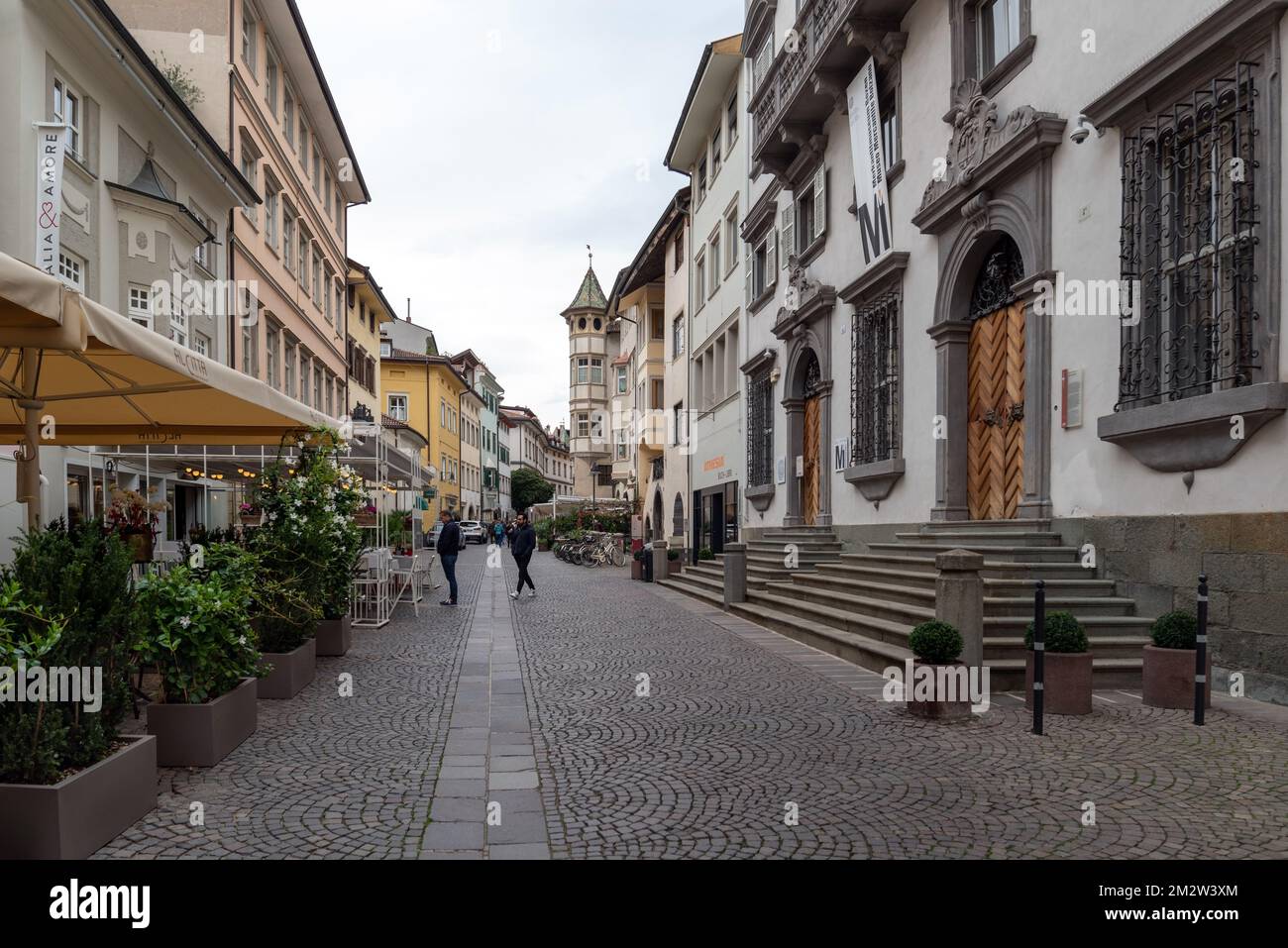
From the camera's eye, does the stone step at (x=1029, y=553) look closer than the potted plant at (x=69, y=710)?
No

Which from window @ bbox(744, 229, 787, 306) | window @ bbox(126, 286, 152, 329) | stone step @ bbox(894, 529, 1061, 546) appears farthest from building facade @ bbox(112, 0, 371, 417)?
stone step @ bbox(894, 529, 1061, 546)

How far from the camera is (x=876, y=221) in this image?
14.7m

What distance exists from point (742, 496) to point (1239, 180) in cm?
1627

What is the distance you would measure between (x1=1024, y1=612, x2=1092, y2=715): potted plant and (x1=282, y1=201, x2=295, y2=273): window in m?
25.5

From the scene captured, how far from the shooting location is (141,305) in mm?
15914

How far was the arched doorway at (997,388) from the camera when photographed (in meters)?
11.3

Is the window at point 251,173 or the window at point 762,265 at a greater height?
the window at point 251,173

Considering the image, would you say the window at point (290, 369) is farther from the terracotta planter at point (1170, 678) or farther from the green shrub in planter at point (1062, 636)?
the terracotta planter at point (1170, 678)

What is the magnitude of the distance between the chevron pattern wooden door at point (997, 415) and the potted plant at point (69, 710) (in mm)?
9474

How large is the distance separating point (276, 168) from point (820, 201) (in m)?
16.4

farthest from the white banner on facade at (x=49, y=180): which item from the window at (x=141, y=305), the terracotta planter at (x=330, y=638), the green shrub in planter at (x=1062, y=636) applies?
the green shrub in planter at (x=1062, y=636)

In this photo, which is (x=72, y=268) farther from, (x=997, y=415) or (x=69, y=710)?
(x=997, y=415)
